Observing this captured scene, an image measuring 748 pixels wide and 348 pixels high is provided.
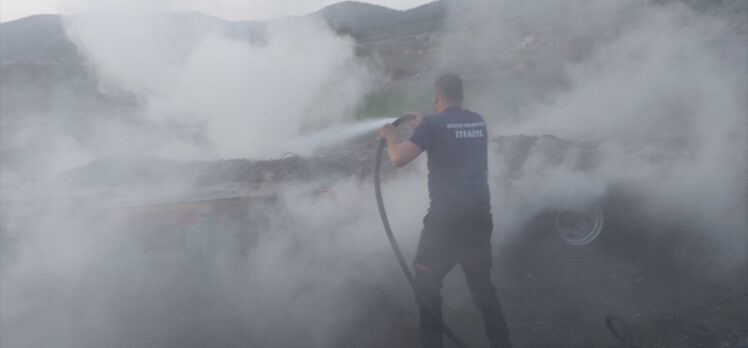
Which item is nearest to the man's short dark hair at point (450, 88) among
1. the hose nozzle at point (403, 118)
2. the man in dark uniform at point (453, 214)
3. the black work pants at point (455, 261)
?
the man in dark uniform at point (453, 214)

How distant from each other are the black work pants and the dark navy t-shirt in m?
0.07

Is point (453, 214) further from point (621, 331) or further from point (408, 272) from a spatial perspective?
point (621, 331)

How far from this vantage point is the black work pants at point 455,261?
3464mm

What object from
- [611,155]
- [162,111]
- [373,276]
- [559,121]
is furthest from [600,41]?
[162,111]

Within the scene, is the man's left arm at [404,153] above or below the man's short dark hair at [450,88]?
below

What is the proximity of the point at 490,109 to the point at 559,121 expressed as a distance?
121cm

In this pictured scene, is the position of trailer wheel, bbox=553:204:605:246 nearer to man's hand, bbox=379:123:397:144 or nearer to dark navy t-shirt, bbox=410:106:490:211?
dark navy t-shirt, bbox=410:106:490:211

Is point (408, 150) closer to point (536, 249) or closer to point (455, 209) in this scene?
point (455, 209)

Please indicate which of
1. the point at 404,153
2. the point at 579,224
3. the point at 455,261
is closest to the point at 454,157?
the point at 404,153

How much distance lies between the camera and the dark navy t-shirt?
347cm

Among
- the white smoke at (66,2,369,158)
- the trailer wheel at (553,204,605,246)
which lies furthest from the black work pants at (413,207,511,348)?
the white smoke at (66,2,369,158)

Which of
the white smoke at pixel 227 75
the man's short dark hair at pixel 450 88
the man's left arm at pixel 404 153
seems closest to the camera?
the man's left arm at pixel 404 153

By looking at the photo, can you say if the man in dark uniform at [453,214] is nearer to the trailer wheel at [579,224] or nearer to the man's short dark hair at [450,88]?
the man's short dark hair at [450,88]

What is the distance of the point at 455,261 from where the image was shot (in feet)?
11.6
